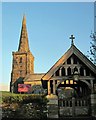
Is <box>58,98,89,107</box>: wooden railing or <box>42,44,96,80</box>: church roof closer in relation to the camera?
<box>42,44,96,80</box>: church roof

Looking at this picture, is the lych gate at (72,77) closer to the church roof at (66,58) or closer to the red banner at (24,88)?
the church roof at (66,58)

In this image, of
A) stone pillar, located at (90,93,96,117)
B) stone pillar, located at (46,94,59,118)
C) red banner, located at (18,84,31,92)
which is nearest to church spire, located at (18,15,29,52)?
red banner, located at (18,84,31,92)

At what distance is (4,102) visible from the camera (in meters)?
26.5

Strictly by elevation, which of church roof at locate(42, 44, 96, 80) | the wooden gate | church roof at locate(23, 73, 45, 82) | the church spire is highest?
the church spire

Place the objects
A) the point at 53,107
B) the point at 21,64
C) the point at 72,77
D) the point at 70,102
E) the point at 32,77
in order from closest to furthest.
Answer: the point at 53,107 < the point at 72,77 < the point at 70,102 < the point at 32,77 < the point at 21,64

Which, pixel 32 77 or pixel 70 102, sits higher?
pixel 32 77

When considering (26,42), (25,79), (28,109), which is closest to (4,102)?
(28,109)

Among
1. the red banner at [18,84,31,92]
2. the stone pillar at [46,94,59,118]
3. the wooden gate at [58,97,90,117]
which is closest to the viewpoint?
the stone pillar at [46,94,59,118]

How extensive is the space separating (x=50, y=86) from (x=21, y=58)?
279ft

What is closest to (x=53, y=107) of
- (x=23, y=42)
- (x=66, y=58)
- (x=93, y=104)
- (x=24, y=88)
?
(x=93, y=104)

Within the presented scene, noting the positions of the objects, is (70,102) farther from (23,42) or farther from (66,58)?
(23,42)

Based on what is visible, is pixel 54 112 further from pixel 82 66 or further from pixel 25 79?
pixel 25 79

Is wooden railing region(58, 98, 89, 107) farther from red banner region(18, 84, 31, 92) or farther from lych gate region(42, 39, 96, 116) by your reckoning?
red banner region(18, 84, 31, 92)

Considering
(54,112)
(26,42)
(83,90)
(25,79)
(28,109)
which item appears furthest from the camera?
(26,42)
